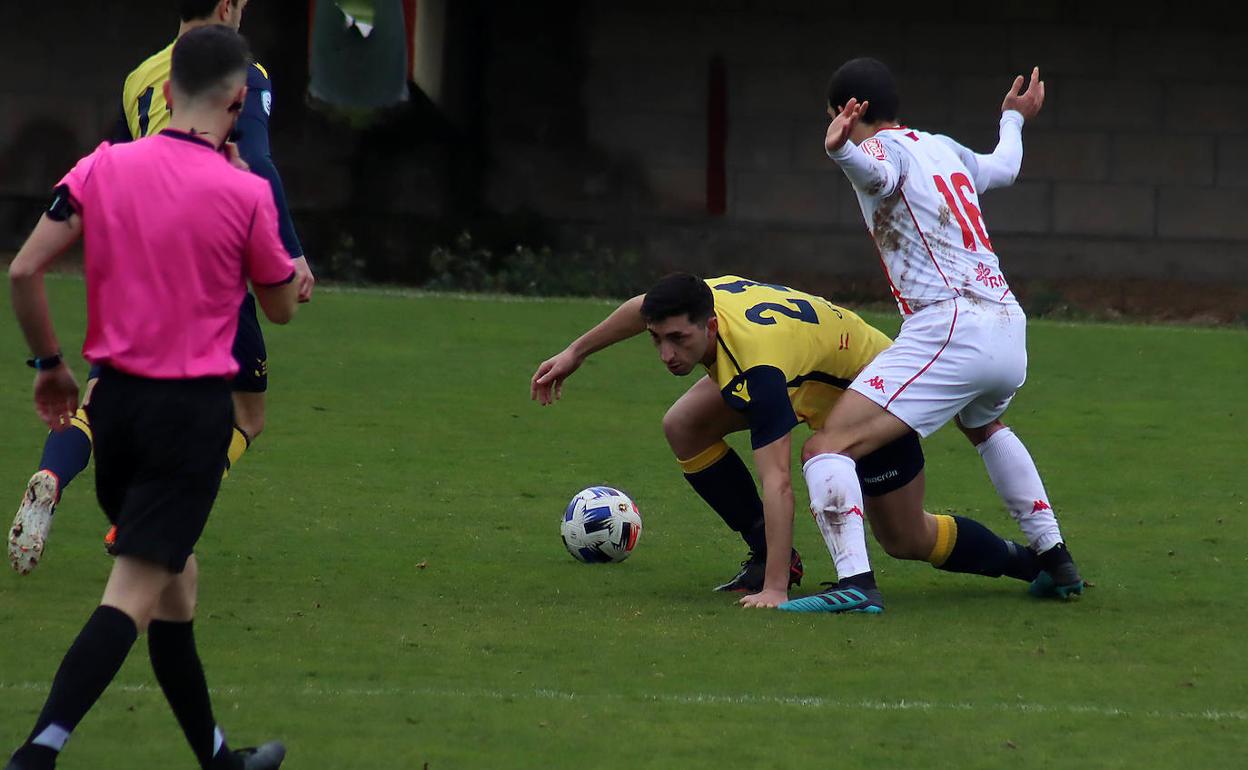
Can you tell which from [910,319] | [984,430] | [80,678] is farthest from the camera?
[984,430]

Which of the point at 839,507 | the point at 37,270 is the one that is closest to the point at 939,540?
the point at 839,507

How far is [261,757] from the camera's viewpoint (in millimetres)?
4090

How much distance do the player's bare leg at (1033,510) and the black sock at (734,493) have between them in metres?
0.81

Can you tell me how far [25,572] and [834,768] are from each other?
9.66 feet

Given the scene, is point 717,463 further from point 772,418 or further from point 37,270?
point 37,270

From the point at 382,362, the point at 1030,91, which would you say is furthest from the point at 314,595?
the point at 382,362

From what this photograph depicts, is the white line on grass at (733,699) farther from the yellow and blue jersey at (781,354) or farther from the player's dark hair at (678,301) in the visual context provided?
the player's dark hair at (678,301)

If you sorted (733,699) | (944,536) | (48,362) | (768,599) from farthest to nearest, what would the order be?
1. (944,536)
2. (768,599)
3. (733,699)
4. (48,362)

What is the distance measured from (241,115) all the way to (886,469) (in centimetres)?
253

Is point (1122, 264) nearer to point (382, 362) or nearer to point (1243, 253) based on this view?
point (1243, 253)

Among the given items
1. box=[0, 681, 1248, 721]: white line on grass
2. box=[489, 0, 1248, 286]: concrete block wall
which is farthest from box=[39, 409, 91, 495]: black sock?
box=[489, 0, 1248, 286]: concrete block wall

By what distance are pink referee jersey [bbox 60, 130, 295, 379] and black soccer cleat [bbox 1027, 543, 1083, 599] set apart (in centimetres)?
358

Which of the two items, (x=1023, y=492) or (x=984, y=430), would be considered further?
(x=984, y=430)

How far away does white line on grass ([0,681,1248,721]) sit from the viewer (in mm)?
4902
